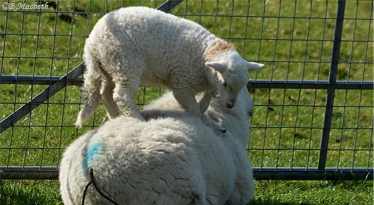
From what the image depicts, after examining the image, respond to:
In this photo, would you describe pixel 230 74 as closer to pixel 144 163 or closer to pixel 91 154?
pixel 144 163

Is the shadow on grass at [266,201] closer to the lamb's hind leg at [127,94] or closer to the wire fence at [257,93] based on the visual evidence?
the wire fence at [257,93]

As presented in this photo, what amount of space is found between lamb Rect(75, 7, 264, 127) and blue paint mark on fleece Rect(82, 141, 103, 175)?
1.68ft

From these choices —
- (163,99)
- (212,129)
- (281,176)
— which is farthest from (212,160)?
(281,176)

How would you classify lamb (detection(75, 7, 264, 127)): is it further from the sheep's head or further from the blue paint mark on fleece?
the blue paint mark on fleece

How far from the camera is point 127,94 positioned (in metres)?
5.97

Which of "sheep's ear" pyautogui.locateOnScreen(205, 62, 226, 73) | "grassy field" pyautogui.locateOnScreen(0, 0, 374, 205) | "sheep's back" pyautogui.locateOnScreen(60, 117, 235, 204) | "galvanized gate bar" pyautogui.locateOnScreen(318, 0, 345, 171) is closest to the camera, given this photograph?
"sheep's back" pyautogui.locateOnScreen(60, 117, 235, 204)

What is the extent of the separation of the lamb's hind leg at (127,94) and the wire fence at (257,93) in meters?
1.03

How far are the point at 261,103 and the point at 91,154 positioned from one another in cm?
454

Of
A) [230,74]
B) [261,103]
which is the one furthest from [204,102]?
[261,103]

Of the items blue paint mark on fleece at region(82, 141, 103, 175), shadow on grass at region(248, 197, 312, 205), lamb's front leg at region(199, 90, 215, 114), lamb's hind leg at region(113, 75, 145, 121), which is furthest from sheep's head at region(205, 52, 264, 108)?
shadow on grass at region(248, 197, 312, 205)

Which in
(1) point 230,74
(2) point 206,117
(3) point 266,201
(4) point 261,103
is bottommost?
(3) point 266,201

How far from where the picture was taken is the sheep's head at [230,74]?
5906mm

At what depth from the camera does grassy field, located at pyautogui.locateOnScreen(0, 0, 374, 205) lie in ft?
23.7

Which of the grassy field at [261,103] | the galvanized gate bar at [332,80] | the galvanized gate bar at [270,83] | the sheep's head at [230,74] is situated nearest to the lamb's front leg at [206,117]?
the sheep's head at [230,74]
